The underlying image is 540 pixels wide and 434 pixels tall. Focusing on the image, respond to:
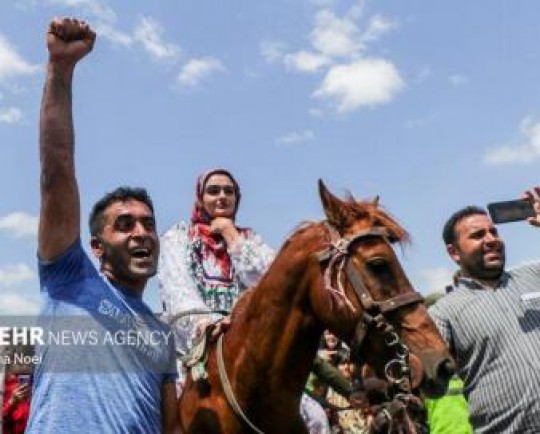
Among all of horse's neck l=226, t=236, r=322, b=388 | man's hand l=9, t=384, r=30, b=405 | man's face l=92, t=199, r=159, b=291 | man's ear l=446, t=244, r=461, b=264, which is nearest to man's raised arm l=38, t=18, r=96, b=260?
man's face l=92, t=199, r=159, b=291

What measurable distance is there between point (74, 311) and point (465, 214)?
13.4 ft

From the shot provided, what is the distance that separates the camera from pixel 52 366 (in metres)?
Answer: 3.30

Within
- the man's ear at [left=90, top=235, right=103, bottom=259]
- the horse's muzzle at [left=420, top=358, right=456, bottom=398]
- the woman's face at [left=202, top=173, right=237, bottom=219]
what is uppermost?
the woman's face at [left=202, top=173, right=237, bottom=219]

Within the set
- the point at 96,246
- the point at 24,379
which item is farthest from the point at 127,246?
the point at 24,379

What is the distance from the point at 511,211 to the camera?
587 centimetres

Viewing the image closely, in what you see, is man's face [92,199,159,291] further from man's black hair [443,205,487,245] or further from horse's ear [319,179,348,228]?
man's black hair [443,205,487,245]

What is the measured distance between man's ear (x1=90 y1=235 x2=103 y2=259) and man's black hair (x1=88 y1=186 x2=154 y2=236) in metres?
0.03

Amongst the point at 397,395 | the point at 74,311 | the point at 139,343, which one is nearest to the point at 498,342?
the point at 397,395

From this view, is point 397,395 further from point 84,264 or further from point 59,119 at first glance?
point 59,119

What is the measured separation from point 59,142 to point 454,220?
13.7 ft

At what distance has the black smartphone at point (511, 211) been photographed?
226 inches

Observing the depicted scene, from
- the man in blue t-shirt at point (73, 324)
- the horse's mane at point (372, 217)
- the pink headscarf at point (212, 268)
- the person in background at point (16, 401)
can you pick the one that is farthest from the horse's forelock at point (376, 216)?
the person in background at point (16, 401)

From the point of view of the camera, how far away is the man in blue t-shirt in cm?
319

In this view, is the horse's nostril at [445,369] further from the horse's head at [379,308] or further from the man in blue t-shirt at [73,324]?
the man in blue t-shirt at [73,324]
